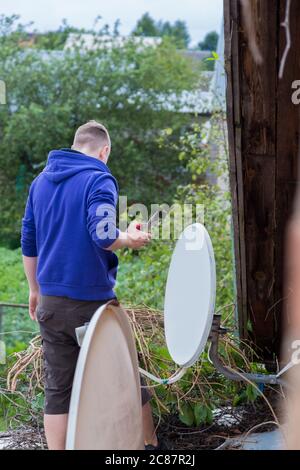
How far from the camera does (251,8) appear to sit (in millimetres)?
2020

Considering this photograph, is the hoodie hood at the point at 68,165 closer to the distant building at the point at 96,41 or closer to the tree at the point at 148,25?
the distant building at the point at 96,41

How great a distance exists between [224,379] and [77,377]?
154 cm

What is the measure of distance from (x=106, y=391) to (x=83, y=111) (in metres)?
8.48

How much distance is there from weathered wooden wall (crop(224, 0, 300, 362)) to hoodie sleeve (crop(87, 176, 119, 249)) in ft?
1.90

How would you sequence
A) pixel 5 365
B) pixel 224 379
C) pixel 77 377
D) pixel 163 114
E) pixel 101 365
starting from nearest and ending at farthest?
pixel 77 377 → pixel 101 365 → pixel 224 379 → pixel 5 365 → pixel 163 114

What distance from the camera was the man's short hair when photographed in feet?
7.29

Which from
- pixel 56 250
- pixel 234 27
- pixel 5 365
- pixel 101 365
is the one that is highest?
pixel 234 27

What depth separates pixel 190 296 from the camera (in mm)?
2262

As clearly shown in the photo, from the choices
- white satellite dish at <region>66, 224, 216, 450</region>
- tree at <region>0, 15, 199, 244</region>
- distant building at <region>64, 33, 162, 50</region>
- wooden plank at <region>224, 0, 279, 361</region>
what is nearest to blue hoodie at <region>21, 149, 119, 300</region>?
white satellite dish at <region>66, 224, 216, 450</region>

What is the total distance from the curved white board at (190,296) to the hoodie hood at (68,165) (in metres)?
0.42

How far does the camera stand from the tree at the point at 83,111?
9781 millimetres

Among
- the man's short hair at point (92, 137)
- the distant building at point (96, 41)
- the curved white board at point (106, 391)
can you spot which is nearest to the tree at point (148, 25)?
the distant building at point (96, 41)
